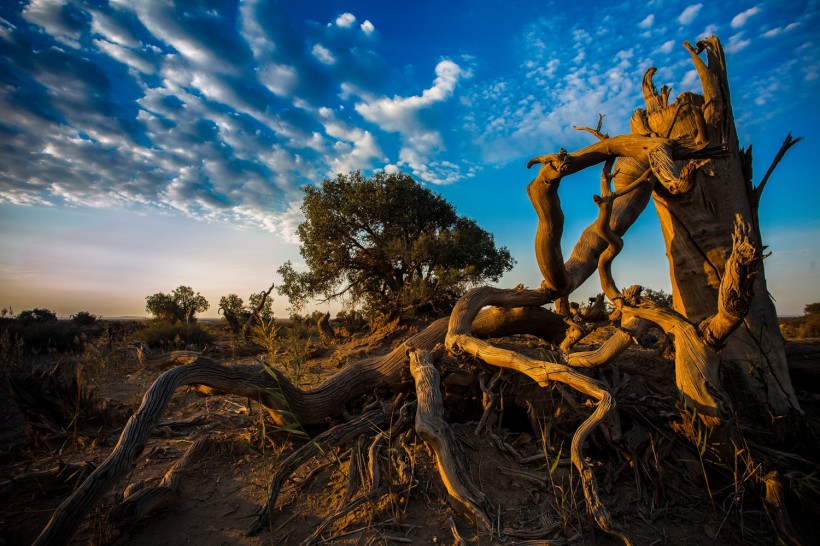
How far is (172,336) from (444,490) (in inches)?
521

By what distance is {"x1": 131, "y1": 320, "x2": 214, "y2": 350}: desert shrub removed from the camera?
12102 mm

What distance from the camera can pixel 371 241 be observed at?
560 inches

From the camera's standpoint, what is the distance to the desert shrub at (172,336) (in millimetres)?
12102

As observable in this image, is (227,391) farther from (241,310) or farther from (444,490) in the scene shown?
(241,310)

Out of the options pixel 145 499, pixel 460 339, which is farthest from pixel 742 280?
pixel 145 499

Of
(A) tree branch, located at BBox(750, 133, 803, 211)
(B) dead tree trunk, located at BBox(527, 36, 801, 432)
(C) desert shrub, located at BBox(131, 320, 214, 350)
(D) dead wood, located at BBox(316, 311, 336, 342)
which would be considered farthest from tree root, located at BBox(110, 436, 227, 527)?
(C) desert shrub, located at BBox(131, 320, 214, 350)

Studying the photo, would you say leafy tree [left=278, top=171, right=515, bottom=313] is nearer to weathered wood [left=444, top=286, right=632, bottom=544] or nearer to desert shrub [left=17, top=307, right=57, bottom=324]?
weathered wood [left=444, top=286, right=632, bottom=544]

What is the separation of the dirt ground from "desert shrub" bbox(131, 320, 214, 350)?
27.4ft

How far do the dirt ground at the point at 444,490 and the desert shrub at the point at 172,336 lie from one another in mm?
8353

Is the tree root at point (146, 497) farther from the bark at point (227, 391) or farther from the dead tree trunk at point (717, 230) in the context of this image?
the dead tree trunk at point (717, 230)

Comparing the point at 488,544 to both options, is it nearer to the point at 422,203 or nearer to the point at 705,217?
the point at 705,217

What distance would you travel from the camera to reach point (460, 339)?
4586mm

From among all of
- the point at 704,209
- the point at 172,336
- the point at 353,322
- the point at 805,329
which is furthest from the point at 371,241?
the point at 805,329

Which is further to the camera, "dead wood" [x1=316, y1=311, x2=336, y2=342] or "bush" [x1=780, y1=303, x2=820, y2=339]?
"dead wood" [x1=316, y1=311, x2=336, y2=342]
